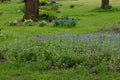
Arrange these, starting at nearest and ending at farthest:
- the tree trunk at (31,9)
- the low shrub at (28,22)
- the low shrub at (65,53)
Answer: the low shrub at (65,53), the low shrub at (28,22), the tree trunk at (31,9)

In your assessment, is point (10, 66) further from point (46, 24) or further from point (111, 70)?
point (46, 24)

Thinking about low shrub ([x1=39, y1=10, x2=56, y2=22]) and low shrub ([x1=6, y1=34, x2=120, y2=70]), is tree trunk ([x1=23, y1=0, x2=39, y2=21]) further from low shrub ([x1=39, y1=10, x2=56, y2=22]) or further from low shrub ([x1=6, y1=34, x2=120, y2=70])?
low shrub ([x1=6, y1=34, x2=120, y2=70])

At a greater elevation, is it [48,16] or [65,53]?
[65,53]

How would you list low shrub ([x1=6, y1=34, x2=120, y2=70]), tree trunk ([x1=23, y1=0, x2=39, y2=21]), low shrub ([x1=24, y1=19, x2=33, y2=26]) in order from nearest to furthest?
low shrub ([x1=6, y1=34, x2=120, y2=70]) → low shrub ([x1=24, y1=19, x2=33, y2=26]) → tree trunk ([x1=23, y1=0, x2=39, y2=21])

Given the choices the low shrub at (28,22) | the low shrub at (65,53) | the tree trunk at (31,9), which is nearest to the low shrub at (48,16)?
the tree trunk at (31,9)

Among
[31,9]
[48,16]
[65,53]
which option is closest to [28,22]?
[31,9]

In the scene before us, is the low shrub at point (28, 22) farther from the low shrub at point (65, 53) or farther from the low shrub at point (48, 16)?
the low shrub at point (65, 53)

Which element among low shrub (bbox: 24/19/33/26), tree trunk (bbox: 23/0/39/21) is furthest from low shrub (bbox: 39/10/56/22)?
low shrub (bbox: 24/19/33/26)

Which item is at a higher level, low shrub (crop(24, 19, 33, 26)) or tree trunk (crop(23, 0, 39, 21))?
tree trunk (crop(23, 0, 39, 21))

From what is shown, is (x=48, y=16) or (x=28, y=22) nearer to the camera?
(x=28, y=22)

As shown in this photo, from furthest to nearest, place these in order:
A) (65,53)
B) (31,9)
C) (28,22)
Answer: (31,9) < (28,22) < (65,53)

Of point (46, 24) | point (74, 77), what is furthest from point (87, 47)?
point (46, 24)

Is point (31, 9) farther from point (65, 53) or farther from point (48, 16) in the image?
point (65, 53)

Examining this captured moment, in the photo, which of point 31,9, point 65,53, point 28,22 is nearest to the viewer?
point 65,53
